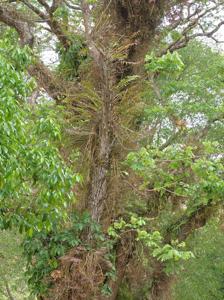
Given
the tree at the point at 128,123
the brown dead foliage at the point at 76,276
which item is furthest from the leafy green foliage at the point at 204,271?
the brown dead foliage at the point at 76,276

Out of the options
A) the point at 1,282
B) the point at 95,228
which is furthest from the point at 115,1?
the point at 1,282

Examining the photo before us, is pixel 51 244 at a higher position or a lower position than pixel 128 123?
lower

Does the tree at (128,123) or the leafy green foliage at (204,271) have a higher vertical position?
the tree at (128,123)

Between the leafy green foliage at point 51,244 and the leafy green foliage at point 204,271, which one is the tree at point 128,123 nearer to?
the leafy green foliage at point 51,244

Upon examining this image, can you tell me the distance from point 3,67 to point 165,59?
7.52 ft

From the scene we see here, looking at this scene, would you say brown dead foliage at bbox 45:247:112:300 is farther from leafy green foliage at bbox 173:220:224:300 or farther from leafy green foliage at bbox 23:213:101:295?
leafy green foliage at bbox 173:220:224:300

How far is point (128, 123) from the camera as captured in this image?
7.09 meters

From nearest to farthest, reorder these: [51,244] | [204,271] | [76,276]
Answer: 1. [76,276]
2. [51,244]
3. [204,271]

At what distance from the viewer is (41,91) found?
8.34 metres

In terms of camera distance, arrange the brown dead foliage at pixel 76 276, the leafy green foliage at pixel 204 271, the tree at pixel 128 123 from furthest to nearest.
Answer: the leafy green foliage at pixel 204 271 < the brown dead foliage at pixel 76 276 < the tree at pixel 128 123

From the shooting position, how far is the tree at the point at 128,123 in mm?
6477

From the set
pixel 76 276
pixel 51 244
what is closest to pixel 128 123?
pixel 51 244

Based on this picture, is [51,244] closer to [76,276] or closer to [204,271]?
[76,276]

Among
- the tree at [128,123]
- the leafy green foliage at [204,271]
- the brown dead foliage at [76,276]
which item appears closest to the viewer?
the tree at [128,123]
